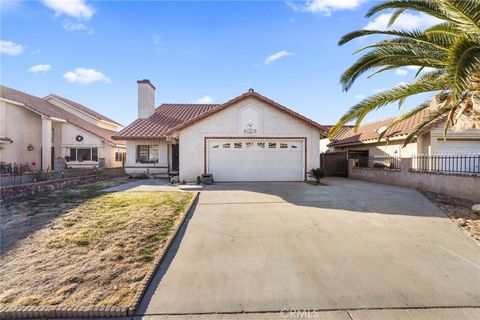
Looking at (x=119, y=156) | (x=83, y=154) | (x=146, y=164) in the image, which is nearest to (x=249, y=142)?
(x=146, y=164)

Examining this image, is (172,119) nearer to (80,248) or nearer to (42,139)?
(42,139)

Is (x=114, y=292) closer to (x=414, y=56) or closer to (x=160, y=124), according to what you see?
(x=414, y=56)

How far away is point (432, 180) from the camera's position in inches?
432

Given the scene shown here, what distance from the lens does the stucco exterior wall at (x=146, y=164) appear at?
18578 millimetres

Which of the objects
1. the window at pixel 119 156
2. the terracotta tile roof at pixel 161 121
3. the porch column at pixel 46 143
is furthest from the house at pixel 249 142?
the window at pixel 119 156

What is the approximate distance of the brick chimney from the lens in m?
20.5

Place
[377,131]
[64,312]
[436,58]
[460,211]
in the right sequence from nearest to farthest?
[64,312]
[436,58]
[460,211]
[377,131]

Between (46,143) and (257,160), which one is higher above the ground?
(46,143)

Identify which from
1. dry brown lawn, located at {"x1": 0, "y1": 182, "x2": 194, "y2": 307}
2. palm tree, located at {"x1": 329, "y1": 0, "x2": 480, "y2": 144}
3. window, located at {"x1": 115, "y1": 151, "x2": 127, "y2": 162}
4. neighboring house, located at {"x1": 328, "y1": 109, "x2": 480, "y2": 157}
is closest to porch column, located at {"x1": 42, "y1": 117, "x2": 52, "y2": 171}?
window, located at {"x1": 115, "y1": 151, "x2": 127, "y2": 162}

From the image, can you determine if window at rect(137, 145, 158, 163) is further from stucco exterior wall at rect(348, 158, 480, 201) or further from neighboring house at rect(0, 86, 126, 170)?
stucco exterior wall at rect(348, 158, 480, 201)

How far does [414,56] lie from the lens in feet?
22.5

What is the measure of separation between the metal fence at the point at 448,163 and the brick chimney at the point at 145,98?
1879cm

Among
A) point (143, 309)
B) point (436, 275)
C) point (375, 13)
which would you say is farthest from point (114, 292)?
point (375, 13)

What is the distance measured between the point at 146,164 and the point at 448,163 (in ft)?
58.5
